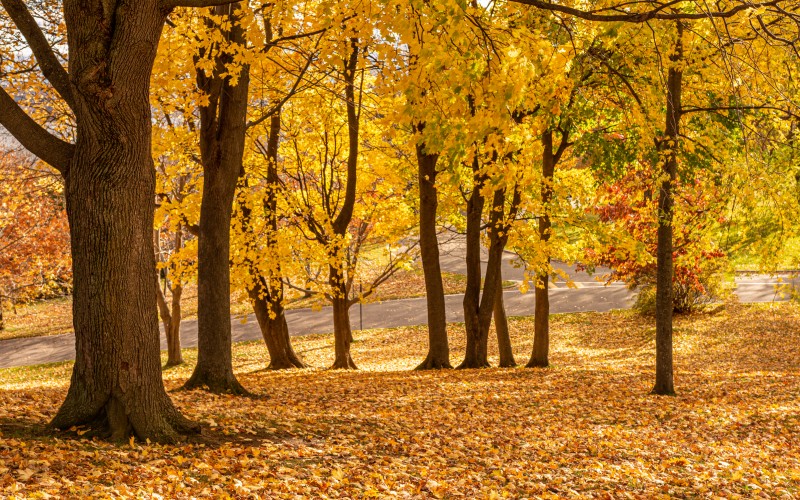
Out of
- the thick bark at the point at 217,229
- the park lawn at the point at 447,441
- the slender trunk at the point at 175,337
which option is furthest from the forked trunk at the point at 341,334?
the thick bark at the point at 217,229

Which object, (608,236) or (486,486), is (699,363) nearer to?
(608,236)

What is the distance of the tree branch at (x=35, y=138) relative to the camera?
6270 mm

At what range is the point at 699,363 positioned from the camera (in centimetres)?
1786

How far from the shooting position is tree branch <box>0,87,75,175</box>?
6.27 meters

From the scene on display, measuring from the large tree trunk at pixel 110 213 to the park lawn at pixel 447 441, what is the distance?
0.36 m

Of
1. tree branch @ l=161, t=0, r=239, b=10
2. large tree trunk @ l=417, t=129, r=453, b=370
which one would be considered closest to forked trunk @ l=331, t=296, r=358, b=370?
large tree trunk @ l=417, t=129, r=453, b=370

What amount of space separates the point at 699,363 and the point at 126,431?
15093 mm

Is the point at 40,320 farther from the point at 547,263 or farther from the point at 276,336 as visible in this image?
the point at 547,263

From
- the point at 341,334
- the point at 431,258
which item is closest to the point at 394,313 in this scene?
the point at 341,334

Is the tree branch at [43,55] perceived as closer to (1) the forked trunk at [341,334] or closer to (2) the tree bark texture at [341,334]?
(2) the tree bark texture at [341,334]

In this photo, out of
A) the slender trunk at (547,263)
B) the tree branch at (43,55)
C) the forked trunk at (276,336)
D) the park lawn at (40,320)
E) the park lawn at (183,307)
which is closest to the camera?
the tree branch at (43,55)

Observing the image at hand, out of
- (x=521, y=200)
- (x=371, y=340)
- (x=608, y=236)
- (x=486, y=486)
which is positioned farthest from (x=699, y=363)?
(x=486, y=486)

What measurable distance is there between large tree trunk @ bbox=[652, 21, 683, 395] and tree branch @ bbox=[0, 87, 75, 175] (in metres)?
7.71

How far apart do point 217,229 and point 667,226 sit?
653 cm
